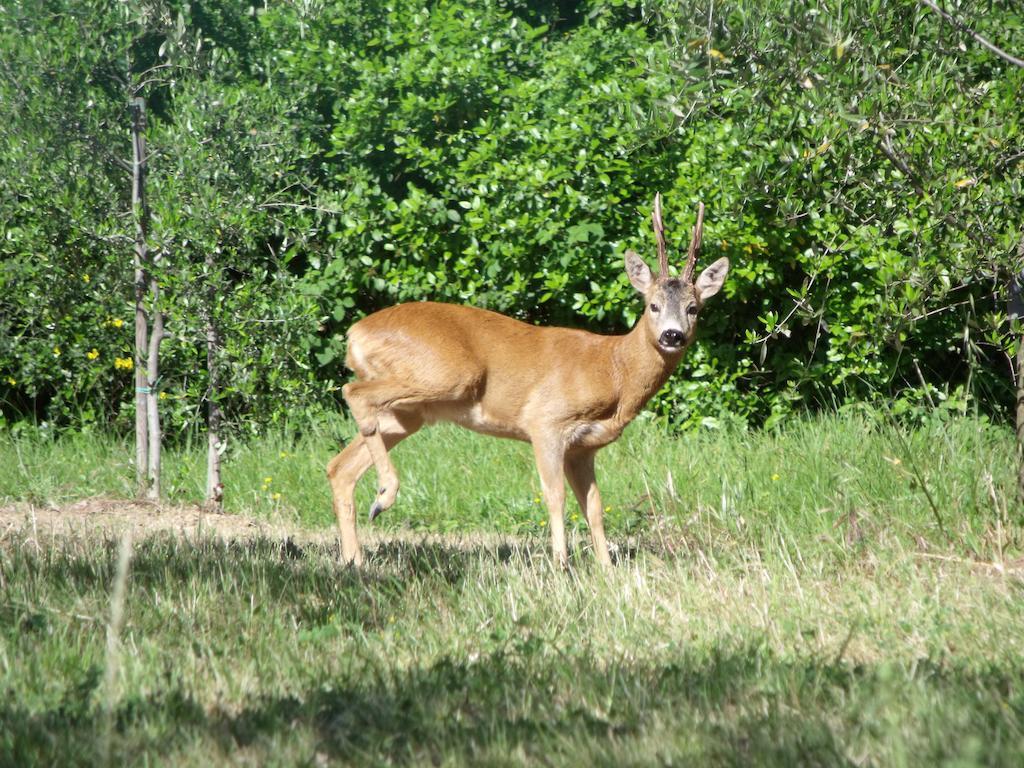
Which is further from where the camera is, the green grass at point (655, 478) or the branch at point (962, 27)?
the green grass at point (655, 478)

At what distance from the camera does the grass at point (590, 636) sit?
3309 millimetres

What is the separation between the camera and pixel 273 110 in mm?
8164

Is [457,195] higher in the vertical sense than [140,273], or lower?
higher

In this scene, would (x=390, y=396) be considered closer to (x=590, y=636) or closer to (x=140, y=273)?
(x=590, y=636)

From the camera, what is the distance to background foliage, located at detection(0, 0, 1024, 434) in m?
6.30

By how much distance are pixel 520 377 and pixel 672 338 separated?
827 millimetres

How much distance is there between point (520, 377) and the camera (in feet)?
A: 22.1

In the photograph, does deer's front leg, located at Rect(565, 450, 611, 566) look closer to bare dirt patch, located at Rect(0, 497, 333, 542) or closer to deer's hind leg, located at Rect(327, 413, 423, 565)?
deer's hind leg, located at Rect(327, 413, 423, 565)

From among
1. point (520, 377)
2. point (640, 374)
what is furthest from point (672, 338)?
point (520, 377)

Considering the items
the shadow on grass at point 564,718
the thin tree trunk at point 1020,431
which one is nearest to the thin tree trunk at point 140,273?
the shadow on grass at point 564,718

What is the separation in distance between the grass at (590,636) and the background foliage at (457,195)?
0.96 m

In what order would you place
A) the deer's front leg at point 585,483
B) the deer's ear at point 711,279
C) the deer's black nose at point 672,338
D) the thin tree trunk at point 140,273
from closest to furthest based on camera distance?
the deer's black nose at point 672,338
the deer's front leg at point 585,483
the deer's ear at point 711,279
the thin tree trunk at point 140,273

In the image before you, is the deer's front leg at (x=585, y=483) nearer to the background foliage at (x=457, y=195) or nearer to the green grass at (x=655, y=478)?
the green grass at (x=655, y=478)

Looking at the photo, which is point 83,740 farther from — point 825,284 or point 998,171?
point 825,284
